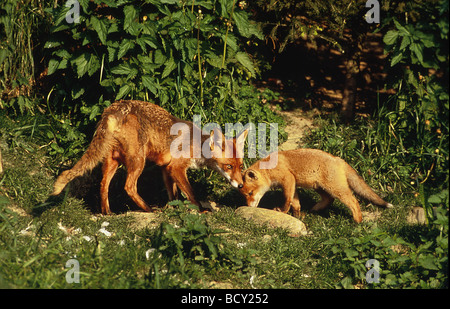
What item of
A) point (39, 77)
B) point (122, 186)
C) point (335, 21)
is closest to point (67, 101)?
point (39, 77)

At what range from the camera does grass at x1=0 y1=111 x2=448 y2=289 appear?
5.10 metres

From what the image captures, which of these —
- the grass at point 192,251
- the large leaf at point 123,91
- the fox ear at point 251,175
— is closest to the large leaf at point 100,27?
the large leaf at point 123,91

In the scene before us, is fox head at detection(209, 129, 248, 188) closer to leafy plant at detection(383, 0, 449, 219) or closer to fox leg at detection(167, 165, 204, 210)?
fox leg at detection(167, 165, 204, 210)

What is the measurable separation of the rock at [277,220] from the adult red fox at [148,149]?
813mm

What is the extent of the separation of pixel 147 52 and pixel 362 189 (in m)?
3.79

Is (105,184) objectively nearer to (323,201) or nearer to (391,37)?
(323,201)

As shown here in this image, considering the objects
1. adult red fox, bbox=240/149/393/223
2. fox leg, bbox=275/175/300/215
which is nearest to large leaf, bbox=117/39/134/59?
adult red fox, bbox=240/149/393/223

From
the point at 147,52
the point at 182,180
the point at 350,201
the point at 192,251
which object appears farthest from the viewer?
the point at 147,52

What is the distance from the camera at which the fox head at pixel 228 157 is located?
7785 millimetres

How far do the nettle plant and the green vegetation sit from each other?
0.02 metres

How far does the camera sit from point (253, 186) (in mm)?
7902

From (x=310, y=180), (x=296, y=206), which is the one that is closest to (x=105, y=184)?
(x=296, y=206)

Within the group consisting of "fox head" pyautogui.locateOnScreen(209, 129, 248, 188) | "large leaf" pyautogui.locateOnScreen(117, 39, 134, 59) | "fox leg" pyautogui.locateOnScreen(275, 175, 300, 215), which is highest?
"large leaf" pyautogui.locateOnScreen(117, 39, 134, 59)

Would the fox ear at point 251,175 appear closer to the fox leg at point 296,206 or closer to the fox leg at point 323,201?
the fox leg at point 296,206
